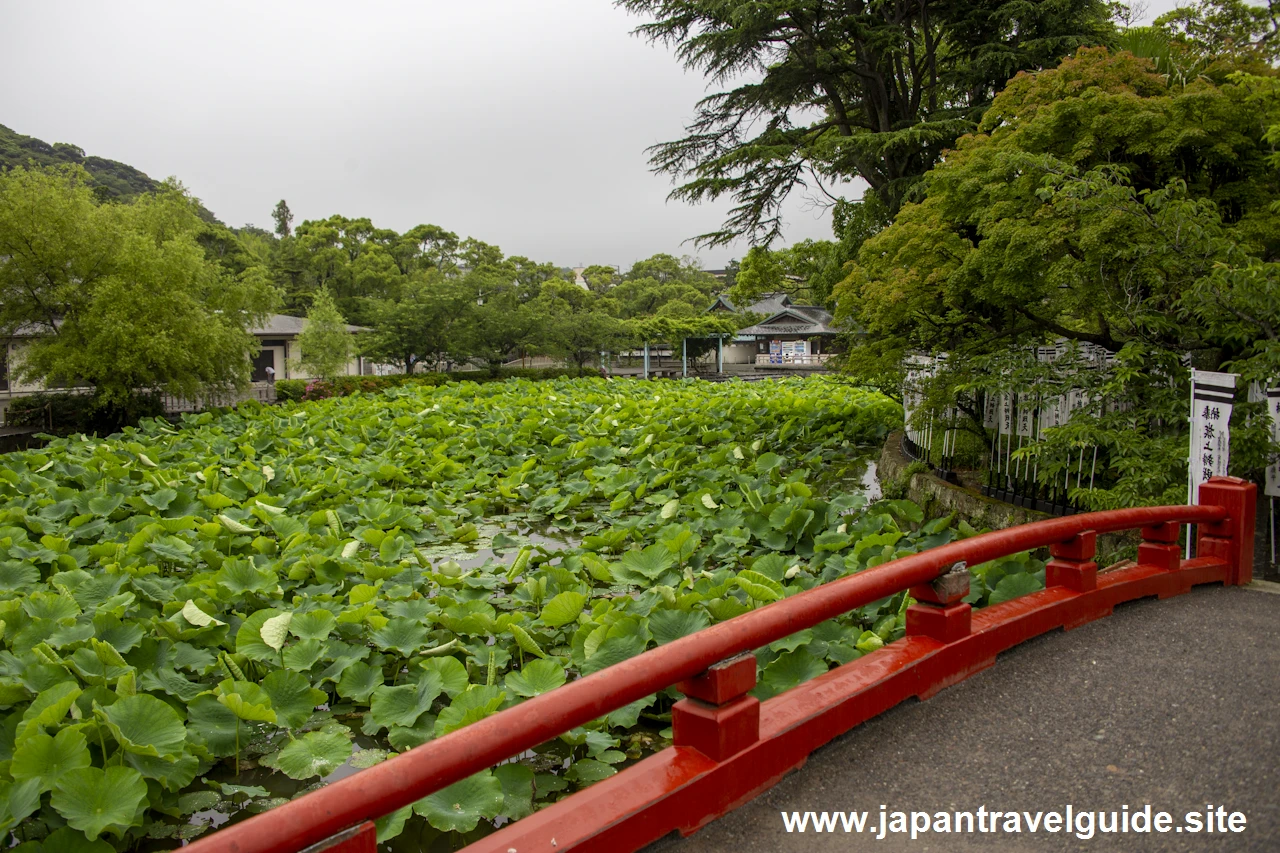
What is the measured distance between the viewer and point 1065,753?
2072mm

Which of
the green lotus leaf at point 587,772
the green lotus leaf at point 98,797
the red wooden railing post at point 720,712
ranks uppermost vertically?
the red wooden railing post at point 720,712

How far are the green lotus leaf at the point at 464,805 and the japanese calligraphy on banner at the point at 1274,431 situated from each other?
427 centimetres

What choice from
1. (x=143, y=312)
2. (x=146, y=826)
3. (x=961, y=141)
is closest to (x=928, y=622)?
(x=146, y=826)

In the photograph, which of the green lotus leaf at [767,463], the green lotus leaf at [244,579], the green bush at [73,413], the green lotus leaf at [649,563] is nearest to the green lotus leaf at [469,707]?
the green lotus leaf at [649,563]

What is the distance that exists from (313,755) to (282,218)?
5264cm

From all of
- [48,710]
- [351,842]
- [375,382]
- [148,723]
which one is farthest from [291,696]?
[375,382]

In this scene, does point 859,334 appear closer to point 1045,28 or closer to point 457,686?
point 1045,28

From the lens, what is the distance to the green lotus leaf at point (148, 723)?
2.24m

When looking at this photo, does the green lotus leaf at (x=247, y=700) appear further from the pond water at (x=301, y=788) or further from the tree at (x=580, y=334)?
the tree at (x=580, y=334)

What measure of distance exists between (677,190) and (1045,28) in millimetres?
5226

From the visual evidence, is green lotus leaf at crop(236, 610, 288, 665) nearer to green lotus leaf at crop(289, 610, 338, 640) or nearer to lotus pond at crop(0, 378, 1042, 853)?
lotus pond at crop(0, 378, 1042, 853)

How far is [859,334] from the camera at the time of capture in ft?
27.7

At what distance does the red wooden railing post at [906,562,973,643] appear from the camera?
8.03 ft

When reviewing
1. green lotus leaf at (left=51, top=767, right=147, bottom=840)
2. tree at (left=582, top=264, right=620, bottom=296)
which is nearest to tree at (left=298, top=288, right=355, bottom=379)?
green lotus leaf at (left=51, top=767, right=147, bottom=840)
